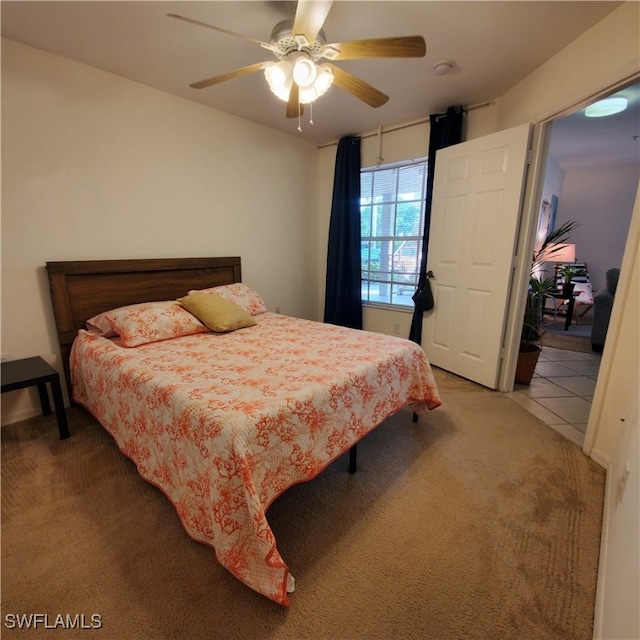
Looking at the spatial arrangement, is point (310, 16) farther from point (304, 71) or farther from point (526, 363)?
point (526, 363)

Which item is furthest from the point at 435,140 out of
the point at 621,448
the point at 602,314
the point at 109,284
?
the point at 109,284

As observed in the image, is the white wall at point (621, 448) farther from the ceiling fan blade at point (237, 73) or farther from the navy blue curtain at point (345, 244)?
the navy blue curtain at point (345, 244)

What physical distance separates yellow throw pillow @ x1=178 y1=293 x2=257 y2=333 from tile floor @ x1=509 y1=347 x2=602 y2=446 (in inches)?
93.1

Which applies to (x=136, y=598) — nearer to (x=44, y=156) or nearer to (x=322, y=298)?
(x=44, y=156)

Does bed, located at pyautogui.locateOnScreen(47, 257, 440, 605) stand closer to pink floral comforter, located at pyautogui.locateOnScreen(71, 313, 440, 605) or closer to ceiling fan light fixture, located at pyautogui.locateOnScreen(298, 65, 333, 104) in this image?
pink floral comforter, located at pyautogui.locateOnScreen(71, 313, 440, 605)

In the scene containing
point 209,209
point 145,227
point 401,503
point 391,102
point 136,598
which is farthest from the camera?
point 209,209

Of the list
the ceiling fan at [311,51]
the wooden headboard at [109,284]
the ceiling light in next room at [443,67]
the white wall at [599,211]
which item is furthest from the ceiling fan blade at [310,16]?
the white wall at [599,211]

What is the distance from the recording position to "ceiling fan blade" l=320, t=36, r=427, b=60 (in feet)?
4.47

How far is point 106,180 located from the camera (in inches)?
94.9

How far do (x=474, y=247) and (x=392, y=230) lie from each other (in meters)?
1.18

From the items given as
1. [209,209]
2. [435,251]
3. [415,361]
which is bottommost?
[415,361]

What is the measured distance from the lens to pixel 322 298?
170 inches

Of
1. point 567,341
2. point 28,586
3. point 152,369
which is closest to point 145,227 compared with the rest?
point 152,369

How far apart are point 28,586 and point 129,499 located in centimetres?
44
